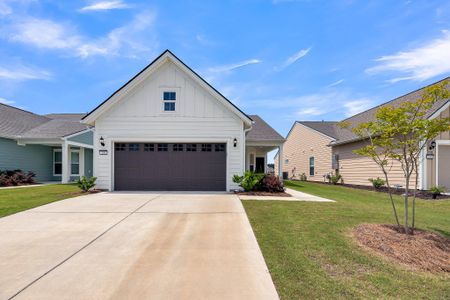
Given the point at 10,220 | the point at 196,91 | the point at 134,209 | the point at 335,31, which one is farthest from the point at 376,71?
the point at 10,220

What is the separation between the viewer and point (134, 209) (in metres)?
8.14

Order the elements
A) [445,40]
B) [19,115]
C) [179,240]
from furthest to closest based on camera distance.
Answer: [19,115]
[445,40]
[179,240]

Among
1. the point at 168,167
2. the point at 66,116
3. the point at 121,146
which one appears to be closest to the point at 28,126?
the point at 66,116

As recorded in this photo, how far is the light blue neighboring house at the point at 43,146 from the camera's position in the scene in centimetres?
1780

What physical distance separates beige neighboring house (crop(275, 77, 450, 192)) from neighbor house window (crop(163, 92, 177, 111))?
8037 millimetres

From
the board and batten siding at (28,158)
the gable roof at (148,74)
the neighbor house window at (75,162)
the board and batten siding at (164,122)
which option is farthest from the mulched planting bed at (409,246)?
the board and batten siding at (28,158)

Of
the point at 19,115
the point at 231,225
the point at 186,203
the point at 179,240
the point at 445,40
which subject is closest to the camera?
the point at 179,240

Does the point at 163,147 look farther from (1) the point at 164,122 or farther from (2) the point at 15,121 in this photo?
(2) the point at 15,121

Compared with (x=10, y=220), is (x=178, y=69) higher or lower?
higher

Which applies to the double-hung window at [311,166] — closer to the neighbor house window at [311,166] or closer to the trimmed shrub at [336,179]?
the neighbor house window at [311,166]

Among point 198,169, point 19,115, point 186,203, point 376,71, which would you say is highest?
point 376,71

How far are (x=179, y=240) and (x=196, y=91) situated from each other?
926 centimetres

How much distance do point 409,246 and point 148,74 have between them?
39.6ft

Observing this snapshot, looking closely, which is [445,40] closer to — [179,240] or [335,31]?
[335,31]
